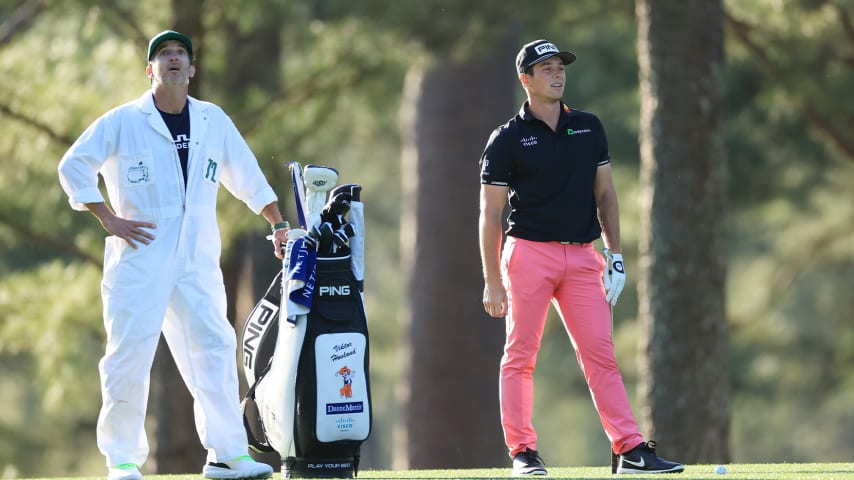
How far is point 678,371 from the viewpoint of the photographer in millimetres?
10438

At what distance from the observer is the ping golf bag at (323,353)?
6.66 metres

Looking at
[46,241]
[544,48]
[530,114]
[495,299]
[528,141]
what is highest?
[544,48]

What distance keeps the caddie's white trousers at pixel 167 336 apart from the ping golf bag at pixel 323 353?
0.80ft

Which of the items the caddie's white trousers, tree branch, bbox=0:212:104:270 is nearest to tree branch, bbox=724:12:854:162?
tree branch, bbox=0:212:104:270

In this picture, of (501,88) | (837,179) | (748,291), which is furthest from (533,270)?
(748,291)

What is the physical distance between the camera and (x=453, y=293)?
51.9 ft

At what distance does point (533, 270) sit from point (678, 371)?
3882 mm

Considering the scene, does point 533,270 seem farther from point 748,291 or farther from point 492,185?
point 748,291

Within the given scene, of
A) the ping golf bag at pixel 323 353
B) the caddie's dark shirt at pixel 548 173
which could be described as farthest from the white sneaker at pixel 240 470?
the caddie's dark shirt at pixel 548 173

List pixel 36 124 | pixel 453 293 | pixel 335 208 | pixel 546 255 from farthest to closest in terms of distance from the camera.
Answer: pixel 453 293, pixel 36 124, pixel 546 255, pixel 335 208

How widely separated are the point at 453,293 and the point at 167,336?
30.5ft

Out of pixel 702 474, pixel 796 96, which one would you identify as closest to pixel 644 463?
pixel 702 474

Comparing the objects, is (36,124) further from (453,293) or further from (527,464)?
(527,464)

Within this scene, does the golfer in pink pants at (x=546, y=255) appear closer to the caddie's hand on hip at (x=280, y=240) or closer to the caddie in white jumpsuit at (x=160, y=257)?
the caddie's hand on hip at (x=280, y=240)
